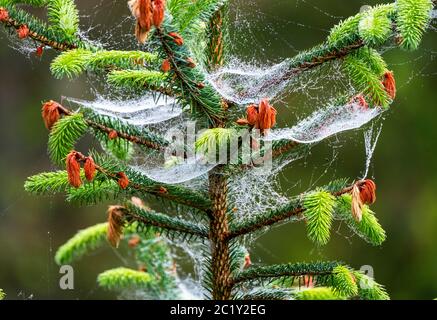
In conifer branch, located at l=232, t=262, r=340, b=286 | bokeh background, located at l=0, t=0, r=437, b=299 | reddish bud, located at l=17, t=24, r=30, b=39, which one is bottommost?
conifer branch, located at l=232, t=262, r=340, b=286

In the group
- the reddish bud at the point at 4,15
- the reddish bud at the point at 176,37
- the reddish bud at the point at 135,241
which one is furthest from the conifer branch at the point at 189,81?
the reddish bud at the point at 135,241

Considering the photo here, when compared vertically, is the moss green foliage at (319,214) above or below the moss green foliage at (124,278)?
below

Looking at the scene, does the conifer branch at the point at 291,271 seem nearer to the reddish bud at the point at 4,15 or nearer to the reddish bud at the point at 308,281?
the reddish bud at the point at 308,281

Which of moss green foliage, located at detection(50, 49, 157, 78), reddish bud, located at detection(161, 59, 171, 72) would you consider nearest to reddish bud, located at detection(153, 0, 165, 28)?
reddish bud, located at detection(161, 59, 171, 72)

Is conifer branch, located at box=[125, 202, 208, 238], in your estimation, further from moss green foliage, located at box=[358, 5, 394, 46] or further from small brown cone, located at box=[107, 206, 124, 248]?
moss green foliage, located at box=[358, 5, 394, 46]

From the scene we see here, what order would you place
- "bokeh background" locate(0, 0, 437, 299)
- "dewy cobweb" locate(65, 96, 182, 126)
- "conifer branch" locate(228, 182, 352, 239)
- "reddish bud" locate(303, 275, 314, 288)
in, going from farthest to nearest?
"bokeh background" locate(0, 0, 437, 299), "dewy cobweb" locate(65, 96, 182, 126), "reddish bud" locate(303, 275, 314, 288), "conifer branch" locate(228, 182, 352, 239)
